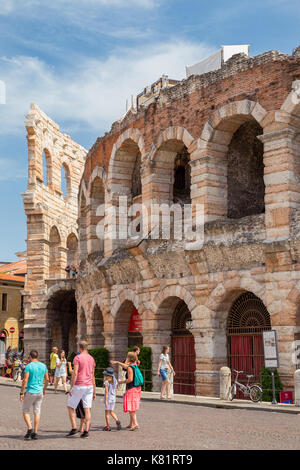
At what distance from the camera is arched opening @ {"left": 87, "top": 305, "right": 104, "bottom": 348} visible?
26.8 m

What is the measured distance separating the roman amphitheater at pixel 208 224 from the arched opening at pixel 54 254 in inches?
351

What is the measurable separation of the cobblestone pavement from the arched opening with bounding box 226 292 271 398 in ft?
12.6

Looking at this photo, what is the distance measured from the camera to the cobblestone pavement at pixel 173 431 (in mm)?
8867

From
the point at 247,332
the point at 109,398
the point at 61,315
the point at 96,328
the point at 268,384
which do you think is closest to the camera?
the point at 109,398

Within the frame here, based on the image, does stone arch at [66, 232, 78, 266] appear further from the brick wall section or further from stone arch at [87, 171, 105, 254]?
the brick wall section

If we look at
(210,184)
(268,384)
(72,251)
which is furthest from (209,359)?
(72,251)

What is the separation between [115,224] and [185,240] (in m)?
5.34

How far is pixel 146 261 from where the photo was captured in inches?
832

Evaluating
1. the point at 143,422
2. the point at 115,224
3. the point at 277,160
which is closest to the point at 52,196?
the point at 115,224

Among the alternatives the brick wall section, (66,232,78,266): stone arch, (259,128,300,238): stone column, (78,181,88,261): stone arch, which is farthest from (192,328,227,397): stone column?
(66,232,78,266): stone arch

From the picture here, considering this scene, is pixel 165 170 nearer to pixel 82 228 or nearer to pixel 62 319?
pixel 82 228

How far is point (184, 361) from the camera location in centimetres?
2080

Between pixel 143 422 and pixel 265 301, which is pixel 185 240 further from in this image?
pixel 143 422

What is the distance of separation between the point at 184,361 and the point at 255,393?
5.36 metres
